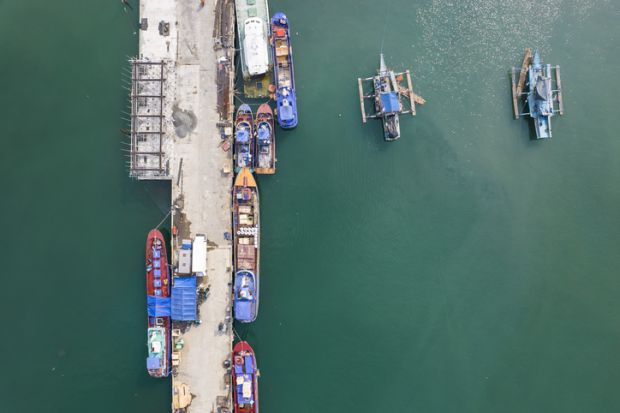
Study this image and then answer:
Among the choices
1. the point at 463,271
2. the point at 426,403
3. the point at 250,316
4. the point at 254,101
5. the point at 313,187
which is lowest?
the point at 426,403

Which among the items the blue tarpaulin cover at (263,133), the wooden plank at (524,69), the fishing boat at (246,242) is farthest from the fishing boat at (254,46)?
the wooden plank at (524,69)

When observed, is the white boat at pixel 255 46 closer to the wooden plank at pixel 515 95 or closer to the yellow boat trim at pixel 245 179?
the yellow boat trim at pixel 245 179

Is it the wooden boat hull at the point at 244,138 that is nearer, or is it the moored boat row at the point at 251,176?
the moored boat row at the point at 251,176

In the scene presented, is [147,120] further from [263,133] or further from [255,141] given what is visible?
[263,133]

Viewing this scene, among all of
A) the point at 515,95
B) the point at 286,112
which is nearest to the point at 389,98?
the point at 286,112

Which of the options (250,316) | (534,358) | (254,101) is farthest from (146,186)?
(534,358)

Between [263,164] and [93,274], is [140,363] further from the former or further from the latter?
[263,164]
